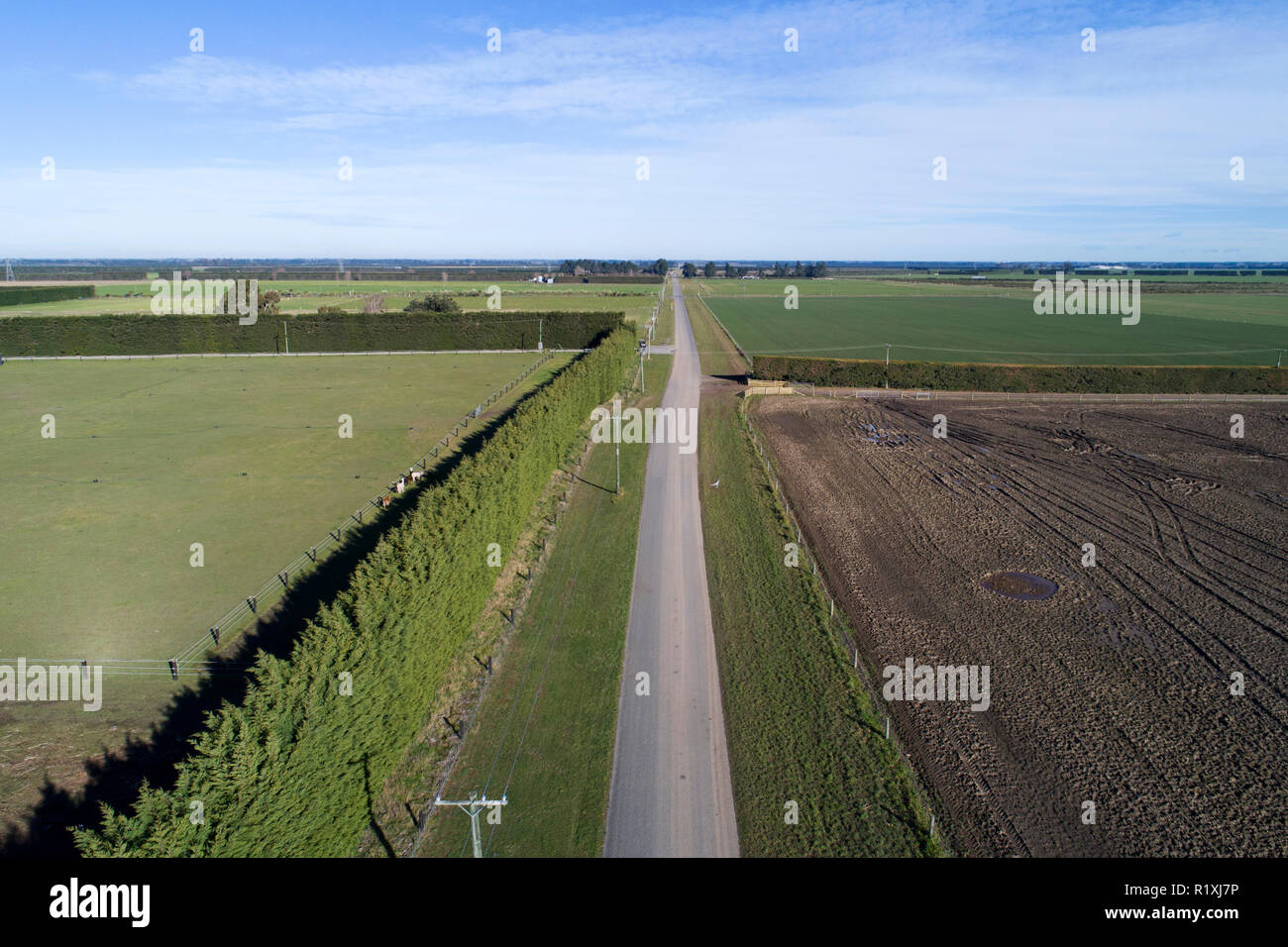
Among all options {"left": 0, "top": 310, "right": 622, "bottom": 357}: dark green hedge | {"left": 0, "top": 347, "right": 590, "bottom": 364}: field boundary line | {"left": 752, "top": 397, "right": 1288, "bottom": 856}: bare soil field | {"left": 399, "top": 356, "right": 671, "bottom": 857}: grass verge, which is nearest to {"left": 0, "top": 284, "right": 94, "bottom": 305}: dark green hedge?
{"left": 0, "top": 310, "right": 622, "bottom": 357}: dark green hedge

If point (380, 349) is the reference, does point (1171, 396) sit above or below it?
below

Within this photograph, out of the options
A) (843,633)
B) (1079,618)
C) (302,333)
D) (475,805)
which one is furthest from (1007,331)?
(475,805)

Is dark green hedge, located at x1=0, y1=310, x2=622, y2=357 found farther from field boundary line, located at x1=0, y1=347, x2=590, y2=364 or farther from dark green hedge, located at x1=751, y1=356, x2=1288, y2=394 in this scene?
dark green hedge, located at x1=751, y1=356, x2=1288, y2=394

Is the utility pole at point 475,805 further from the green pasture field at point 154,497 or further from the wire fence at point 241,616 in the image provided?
the green pasture field at point 154,497

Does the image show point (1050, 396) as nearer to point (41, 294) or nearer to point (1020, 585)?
point (1020, 585)

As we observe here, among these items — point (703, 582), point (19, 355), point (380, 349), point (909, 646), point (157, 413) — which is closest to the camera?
point (909, 646)

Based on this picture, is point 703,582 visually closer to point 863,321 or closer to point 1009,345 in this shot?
point 1009,345

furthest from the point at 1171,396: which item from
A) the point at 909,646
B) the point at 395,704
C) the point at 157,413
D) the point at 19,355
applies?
the point at 19,355
